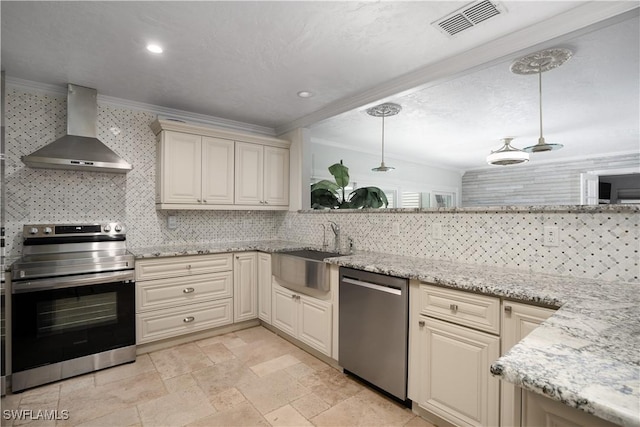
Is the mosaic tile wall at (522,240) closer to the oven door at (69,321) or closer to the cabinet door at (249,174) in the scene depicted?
the cabinet door at (249,174)

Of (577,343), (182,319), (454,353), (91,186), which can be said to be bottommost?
(182,319)

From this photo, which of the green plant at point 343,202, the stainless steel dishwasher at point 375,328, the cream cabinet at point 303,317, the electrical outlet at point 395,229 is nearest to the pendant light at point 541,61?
the electrical outlet at point 395,229

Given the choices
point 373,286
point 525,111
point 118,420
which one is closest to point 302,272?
point 373,286

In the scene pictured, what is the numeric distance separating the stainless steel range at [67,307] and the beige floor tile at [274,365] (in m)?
1.09

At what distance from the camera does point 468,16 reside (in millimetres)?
1788

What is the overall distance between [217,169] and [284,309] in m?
1.67

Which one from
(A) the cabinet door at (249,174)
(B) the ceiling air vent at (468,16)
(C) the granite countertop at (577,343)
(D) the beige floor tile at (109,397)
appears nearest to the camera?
(C) the granite countertop at (577,343)

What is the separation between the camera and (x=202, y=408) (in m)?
1.99

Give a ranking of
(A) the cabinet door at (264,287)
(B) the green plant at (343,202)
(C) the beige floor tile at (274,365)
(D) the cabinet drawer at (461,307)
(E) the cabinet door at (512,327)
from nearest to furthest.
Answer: (E) the cabinet door at (512,327)
(D) the cabinet drawer at (461,307)
(C) the beige floor tile at (274,365)
(A) the cabinet door at (264,287)
(B) the green plant at (343,202)

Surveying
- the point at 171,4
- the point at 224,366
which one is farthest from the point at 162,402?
the point at 171,4

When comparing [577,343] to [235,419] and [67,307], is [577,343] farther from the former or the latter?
[67,307]

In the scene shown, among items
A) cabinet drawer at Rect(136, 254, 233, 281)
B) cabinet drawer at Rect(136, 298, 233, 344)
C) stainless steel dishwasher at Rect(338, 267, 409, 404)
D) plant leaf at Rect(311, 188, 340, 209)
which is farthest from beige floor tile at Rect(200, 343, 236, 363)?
plant leaf at Rect(311, 188, 340, 209)

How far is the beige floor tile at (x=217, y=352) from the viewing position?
8.74ft

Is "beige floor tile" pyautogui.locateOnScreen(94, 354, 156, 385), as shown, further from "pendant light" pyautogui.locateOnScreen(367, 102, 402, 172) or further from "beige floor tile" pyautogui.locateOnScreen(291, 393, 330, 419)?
"pendant light" pyautogui.locateOnScreen(367, 102, 402, 172)
